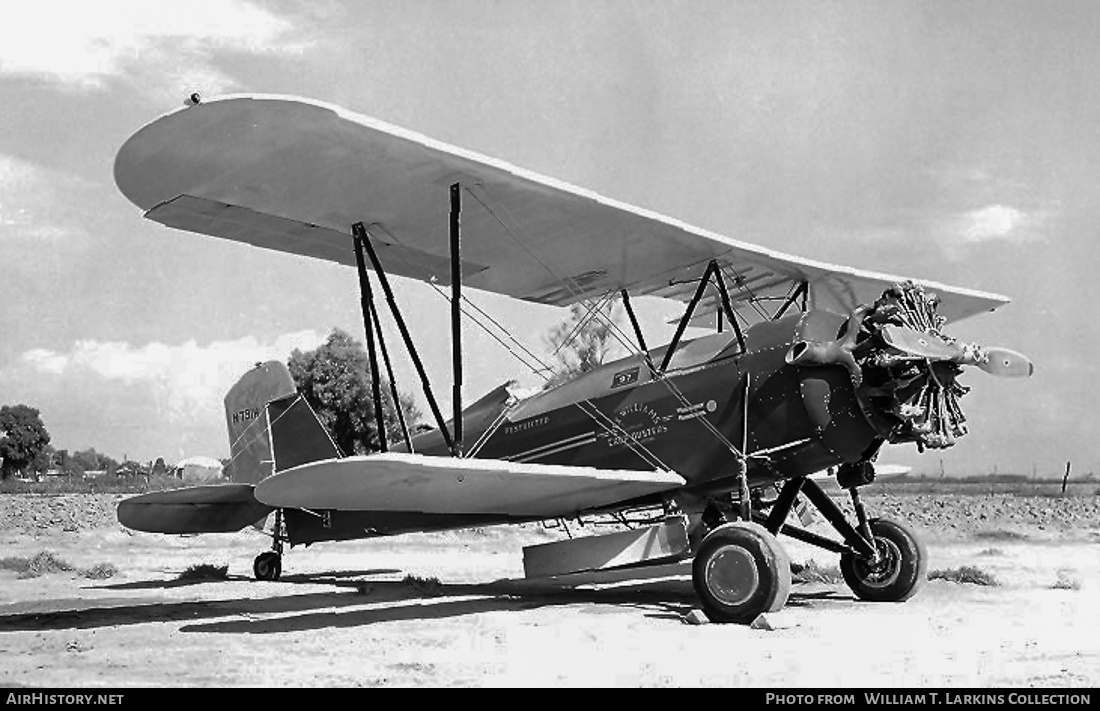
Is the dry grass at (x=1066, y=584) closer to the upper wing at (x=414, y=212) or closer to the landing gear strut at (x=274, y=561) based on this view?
the upper wing at (x=414, y=212)

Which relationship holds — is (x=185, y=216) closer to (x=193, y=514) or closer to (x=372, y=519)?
(x=193, y=514)

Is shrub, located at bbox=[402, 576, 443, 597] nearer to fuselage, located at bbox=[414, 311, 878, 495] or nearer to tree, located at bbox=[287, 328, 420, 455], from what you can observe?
fuselage, located at bbox=[414, 311, 878, 495]

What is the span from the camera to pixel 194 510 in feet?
36.5

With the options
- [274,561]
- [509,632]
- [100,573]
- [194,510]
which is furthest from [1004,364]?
[100,573]

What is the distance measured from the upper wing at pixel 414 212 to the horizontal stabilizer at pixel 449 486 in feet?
7.64

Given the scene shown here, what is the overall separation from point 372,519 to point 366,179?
15.3ft

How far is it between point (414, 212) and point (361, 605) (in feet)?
12.9

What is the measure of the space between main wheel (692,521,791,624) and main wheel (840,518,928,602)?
2.54 m

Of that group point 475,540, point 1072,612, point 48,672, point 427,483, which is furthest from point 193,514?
point 475,540

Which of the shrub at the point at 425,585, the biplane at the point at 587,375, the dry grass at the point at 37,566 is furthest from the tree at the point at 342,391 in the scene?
the biplane at the point at 587,375

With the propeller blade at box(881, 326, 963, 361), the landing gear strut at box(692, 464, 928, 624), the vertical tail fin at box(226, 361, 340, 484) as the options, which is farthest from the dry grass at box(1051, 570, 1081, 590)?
the vertical tail fin at box(226, 361, 340, 484)

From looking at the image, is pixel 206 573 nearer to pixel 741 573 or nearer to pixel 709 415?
pixel 709 415

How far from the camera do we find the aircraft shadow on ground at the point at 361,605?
8.28 meters

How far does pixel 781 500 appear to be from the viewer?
30.9 ft
